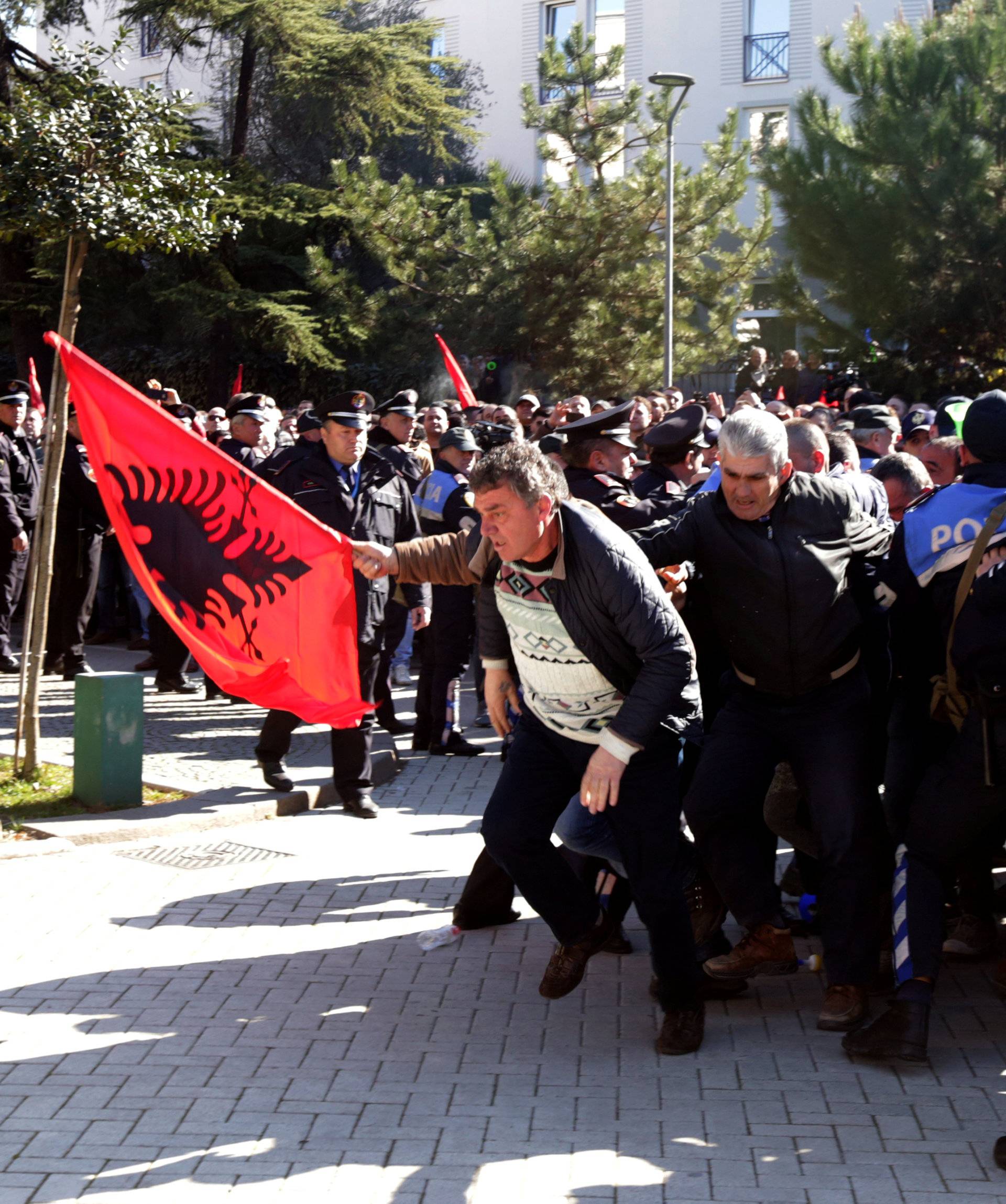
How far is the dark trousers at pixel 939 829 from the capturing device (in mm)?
4602

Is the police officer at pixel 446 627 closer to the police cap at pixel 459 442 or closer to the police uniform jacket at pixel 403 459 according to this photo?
the police cap at pixel 459 442

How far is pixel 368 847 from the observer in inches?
282

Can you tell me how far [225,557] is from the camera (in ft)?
22.0

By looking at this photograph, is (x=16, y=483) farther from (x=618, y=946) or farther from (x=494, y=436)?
(x=618, y=946)

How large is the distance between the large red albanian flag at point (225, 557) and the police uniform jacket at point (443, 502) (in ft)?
8.74

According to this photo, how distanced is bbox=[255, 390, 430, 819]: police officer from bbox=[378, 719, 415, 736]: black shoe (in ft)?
6.01

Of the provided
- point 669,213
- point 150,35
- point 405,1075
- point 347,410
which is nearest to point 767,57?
point 150,35

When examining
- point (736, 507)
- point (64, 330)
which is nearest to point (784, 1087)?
point (736, 507)

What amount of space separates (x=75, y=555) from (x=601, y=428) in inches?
270

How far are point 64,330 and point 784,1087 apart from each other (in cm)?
541

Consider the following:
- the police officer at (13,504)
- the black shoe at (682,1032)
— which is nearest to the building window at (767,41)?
the police officer at (13,504)

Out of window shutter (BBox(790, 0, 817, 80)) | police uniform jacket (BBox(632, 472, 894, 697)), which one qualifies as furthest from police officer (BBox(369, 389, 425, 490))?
window shutter (BBox(790, 0, 817, 80))

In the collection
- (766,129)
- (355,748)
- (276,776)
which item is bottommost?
(276,776)

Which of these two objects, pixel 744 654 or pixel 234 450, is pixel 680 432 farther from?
pixel 234 450
